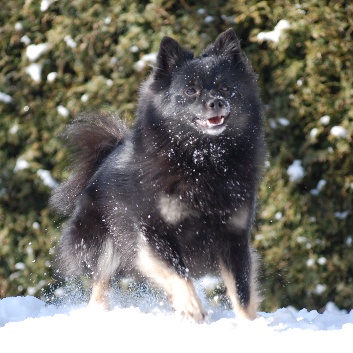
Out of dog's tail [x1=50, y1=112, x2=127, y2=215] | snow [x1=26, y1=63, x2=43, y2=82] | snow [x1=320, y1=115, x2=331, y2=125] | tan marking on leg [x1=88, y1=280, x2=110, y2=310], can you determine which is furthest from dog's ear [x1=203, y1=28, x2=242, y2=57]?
snow [x1=26, y1=63, x2=43, y2=82]

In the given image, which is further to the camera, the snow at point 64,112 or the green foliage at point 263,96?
the snow at point 64,112

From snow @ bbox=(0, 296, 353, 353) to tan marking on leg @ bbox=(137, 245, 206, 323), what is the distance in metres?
0.08

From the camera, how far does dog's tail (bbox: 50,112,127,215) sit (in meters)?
5.64

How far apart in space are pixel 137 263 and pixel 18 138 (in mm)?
2439

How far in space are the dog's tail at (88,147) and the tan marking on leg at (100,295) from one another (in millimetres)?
666

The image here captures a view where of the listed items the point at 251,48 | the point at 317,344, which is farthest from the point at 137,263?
the point at 251,48

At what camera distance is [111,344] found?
12.1ft

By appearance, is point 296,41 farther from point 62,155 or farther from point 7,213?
point 7,213

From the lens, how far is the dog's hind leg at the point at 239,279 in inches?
189

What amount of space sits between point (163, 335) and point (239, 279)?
43.1 inches

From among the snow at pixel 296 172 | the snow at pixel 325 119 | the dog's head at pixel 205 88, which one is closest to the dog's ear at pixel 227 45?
the dog's head at pixel 205 88

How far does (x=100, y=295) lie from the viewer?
214 inches

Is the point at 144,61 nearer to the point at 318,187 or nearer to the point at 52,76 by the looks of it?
the point at 52,76

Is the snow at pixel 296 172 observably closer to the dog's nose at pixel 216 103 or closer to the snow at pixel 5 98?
the dog's nose at pixel 216 103
